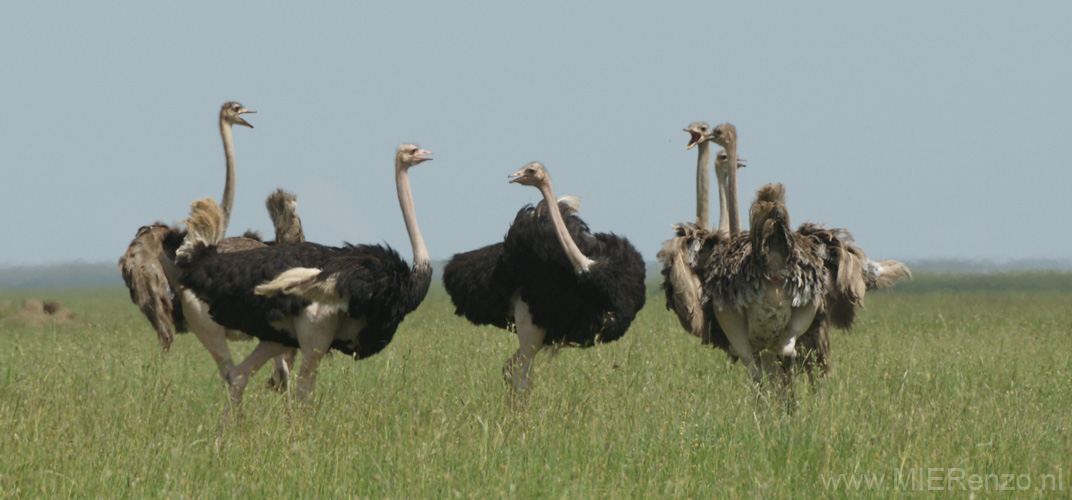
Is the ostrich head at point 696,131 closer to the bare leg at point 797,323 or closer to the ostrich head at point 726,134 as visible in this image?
the ostrich head at point 726,134

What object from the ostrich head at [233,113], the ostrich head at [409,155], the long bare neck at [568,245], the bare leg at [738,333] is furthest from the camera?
the ostrich head at [233,113]

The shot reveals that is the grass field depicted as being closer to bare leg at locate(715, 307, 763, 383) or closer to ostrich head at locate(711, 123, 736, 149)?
bare leg at locate(715, 307, 763, 383)

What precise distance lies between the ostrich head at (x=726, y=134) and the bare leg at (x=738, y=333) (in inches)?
59.3

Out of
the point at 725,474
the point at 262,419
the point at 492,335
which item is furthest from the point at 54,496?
the point at 492,335

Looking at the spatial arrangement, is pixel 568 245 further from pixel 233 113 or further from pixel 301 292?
pixel 233 113

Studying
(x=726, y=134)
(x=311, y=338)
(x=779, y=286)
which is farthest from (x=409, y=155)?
(x=779, y=286)

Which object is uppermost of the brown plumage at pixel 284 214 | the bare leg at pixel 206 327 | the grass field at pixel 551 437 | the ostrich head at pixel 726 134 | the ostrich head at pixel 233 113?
the ostrich head at pixel 233 113

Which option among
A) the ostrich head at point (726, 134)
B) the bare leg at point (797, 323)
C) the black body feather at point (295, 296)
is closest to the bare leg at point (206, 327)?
the black body feather at point (295, 296)

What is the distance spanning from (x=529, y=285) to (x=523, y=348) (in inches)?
14.8

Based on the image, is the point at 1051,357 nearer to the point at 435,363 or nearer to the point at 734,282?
the point at 734,282

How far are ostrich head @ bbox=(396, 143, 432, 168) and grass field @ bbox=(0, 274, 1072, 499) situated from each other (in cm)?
130

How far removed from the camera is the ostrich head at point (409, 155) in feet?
21.4

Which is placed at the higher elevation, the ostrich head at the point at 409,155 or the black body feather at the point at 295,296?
the ostrich head at the point at 409,155

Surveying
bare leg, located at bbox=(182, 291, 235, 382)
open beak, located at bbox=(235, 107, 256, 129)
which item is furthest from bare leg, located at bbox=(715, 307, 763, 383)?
open beak, located at bbox=(235, 107, 256, 129)
